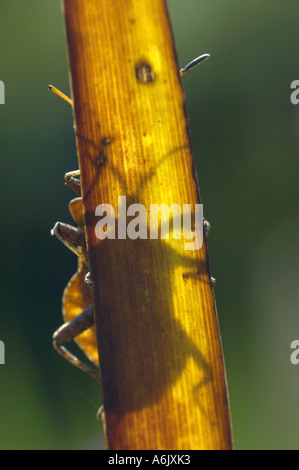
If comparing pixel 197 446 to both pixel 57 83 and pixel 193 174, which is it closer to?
pixel 193 174

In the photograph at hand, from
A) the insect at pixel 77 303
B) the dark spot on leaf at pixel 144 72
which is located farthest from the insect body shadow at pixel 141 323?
the insect at pixel 77 303

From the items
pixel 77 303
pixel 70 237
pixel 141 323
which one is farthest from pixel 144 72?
pixel 77 303

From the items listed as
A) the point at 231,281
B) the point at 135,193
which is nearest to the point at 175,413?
the point at 135,193

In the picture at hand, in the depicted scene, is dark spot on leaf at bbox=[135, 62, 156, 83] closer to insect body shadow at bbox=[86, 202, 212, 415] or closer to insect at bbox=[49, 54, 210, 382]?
insect body shadow at bbox=[86, 202, 212, 415]

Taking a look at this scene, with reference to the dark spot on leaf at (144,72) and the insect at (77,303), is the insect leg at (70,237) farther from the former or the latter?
the dark spot on leaf at (144,72)

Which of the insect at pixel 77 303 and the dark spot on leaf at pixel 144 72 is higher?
the dark spot on leaf at pixel 144 72

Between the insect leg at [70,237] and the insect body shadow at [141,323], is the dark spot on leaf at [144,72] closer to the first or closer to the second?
the insect body shadow at [141,323]

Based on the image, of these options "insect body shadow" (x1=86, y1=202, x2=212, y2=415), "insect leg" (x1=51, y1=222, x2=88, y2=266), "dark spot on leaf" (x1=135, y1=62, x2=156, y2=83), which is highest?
"dark spot on leaf" (x1=135, y1=62, x2=156, y2=83)

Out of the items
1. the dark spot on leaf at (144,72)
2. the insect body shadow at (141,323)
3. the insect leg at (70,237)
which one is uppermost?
the dark spot on leaf at (144,72)

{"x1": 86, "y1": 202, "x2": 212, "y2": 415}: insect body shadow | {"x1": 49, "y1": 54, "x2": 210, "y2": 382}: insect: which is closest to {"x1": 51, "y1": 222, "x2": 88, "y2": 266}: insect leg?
{"x1": 49, "y1": 54, "x2": 210, "y2": 382}: insect

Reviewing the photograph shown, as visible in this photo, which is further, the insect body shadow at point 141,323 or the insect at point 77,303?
the insect at point 77,303

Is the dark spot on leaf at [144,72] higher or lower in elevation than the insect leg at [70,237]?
higher
